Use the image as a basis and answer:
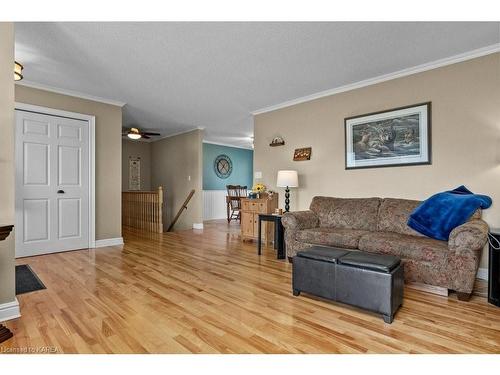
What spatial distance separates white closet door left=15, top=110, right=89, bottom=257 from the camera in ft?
12.3

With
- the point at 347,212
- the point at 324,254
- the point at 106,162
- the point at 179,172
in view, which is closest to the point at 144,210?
the point at 179,172

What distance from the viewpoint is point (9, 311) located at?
1.97 m

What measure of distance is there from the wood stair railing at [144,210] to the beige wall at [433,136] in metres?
2.88

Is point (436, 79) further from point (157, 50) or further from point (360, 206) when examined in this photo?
point (157, 50)

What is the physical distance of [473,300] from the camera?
2.37 metres

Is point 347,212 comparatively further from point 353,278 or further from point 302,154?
point 353,278

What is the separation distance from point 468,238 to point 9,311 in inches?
140

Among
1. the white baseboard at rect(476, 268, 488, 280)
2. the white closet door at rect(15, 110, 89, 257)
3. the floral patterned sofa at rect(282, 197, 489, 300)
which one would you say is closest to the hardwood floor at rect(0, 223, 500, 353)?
the floral patterned sofa at rect(282, 197, 489, 300)

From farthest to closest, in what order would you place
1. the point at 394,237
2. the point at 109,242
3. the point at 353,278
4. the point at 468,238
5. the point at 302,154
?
the point at 109,242, the point at 302,154, the point at 394,237, the point at 468,238, the point at 353,278

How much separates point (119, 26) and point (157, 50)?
478 mm

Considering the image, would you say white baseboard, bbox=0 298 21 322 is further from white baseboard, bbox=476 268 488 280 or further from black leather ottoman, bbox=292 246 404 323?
white baseboard, bbox=476 268 488 280
